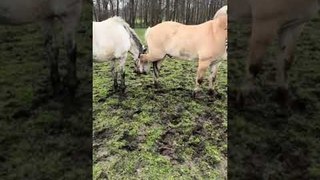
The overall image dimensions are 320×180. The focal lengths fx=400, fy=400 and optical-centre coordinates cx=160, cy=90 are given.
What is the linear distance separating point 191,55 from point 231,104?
203 mm

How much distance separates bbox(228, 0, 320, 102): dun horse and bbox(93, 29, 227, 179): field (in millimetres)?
155

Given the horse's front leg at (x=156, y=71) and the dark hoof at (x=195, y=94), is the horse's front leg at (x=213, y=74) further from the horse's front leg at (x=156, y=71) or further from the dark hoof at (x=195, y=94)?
A: the horse's front leg at (x=156, y=71)

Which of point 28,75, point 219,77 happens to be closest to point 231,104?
point 219,77

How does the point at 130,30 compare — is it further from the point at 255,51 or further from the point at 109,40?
the point at 255,51

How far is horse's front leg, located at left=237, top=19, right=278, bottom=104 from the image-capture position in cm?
132

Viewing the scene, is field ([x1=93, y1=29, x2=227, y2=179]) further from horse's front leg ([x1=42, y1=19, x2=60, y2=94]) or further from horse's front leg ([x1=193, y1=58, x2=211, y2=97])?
horse's front leg ([x1=42, y1=19, x2=60, y2=94])

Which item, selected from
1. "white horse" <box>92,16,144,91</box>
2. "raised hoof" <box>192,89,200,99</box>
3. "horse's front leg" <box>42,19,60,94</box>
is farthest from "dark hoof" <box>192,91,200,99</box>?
"horse's front leg" <box>42,19,60,94</box>

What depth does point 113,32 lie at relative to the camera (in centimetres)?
121

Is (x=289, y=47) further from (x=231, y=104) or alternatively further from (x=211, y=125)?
(x=211, y=125)

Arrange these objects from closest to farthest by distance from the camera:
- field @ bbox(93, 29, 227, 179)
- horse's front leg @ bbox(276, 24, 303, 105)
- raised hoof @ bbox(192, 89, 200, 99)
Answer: field @ bbox(93, 29, 227, 179) < raised hoof @ bbox(192, 89, 200, 99) < horse's front leg @ bbox(276, 24, 303, 105)

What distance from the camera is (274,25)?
139 cm

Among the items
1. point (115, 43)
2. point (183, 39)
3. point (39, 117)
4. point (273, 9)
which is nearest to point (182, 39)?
point (183, 39)

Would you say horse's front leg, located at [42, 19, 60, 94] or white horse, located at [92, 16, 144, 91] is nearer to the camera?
white horse, located at [92, 16, 144, 91]

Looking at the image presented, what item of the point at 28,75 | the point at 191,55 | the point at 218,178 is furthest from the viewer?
the point at 28,75
